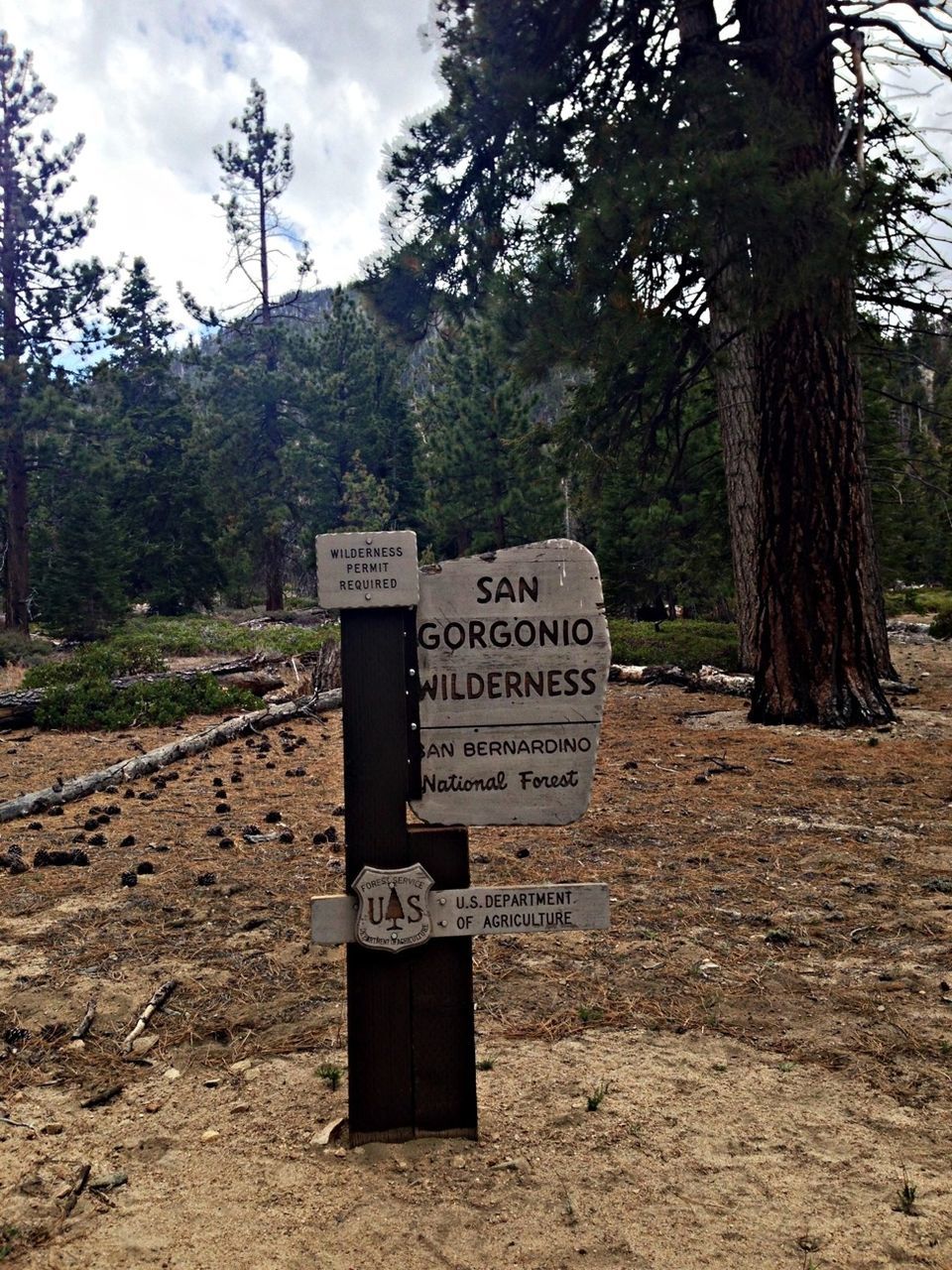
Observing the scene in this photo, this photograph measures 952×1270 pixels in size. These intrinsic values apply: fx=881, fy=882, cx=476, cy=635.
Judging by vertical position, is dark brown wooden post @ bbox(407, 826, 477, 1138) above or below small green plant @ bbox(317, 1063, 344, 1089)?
above

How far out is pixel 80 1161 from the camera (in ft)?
8.82

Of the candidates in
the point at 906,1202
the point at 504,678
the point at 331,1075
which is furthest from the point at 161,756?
the point at 906,1202

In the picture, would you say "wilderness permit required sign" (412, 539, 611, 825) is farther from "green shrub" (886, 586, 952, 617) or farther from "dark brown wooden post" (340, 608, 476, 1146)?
"green shrub" (886, 586, 952, 617)

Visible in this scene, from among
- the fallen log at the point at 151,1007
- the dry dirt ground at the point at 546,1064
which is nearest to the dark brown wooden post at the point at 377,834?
the dry dirt ground at the point at 546,1064

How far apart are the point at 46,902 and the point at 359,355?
122 feet

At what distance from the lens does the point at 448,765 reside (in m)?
2.76

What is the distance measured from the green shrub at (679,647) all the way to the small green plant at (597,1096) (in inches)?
472

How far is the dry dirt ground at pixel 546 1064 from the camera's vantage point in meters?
2.33

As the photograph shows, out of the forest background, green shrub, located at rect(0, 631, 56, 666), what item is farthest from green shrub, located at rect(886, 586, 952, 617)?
green shrub, located at rect(0, 631, 56, 666)

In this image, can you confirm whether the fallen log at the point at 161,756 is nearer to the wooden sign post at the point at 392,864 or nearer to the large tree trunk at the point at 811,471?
the wooden sign post at the point at 392,864

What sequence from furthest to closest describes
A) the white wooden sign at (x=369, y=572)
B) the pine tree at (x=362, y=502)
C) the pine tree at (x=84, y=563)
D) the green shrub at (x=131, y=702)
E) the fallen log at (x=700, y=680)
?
1. the pine tree at (x=362, y=502)
2. the pine tree at (x=84, y=563)
3. the fallen log at (x=700, y=680)
4. the green shrub at (x=131, y=702)
5. the white wooden sign at (x=369, y=572)

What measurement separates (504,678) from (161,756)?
7.06 meters

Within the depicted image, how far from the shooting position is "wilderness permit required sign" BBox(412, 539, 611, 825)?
2.75m

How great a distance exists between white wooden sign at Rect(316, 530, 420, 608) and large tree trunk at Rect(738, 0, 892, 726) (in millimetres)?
7138
